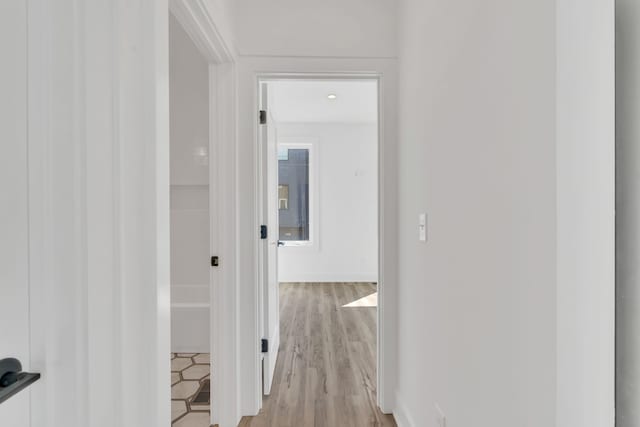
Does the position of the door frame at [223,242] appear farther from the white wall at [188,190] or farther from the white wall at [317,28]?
the white wall at [188,190]

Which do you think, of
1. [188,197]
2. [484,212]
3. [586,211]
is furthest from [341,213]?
[586,211]

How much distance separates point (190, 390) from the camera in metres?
2.20

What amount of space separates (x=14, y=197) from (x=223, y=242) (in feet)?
3.80

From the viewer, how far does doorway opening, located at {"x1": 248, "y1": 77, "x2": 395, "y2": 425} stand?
2.05 meters

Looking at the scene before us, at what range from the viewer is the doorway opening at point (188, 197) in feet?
8.63

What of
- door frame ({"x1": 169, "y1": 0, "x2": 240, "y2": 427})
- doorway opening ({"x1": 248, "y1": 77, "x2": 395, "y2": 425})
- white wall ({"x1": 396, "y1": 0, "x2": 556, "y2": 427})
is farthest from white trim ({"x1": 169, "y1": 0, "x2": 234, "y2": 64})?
white wall ({"x1": 396, "y1": 0, "x2": 556, "y2": 427})

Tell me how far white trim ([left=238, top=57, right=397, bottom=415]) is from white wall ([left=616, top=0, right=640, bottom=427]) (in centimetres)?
138

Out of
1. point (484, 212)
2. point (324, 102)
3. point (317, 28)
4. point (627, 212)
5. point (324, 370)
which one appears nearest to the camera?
point (627, 212)

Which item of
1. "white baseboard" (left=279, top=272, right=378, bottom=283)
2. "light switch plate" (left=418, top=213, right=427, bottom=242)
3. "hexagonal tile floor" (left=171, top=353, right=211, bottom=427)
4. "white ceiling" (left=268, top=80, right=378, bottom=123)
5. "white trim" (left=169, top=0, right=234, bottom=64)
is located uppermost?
"white ceiling" (left=268, top=80, right=378, bottom=123)

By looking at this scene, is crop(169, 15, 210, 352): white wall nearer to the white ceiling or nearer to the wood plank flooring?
the white ceiling

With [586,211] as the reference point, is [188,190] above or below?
above

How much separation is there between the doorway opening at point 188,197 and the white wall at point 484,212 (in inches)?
68.3

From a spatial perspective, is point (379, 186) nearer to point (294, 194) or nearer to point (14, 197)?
point (14, 197)

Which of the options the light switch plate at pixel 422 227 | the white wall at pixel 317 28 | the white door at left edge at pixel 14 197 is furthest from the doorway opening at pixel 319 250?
the white door at left edge at pixel 14 197
